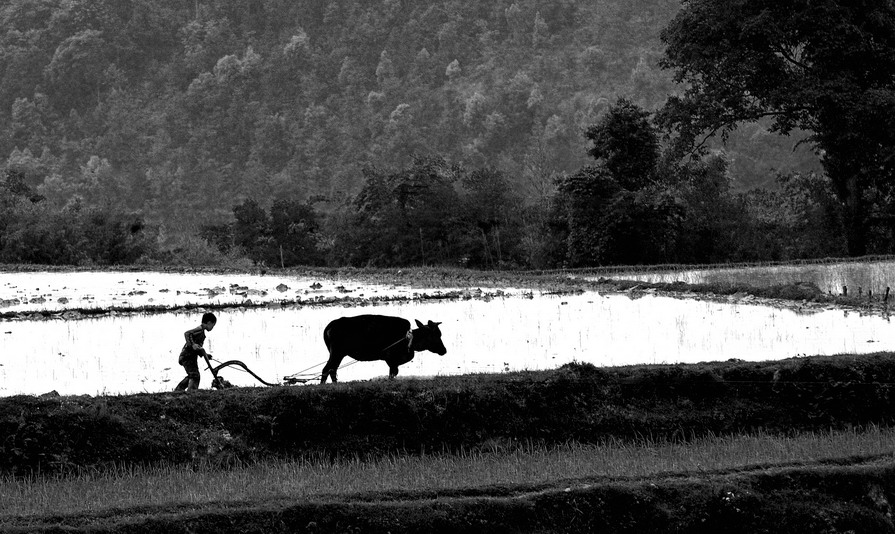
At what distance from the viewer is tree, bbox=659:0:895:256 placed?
29391 mm

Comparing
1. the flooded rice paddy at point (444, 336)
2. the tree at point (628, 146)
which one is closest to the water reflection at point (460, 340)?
the flooded rice paddy at point (444, 336)

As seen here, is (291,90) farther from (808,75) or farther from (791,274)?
(791,274)

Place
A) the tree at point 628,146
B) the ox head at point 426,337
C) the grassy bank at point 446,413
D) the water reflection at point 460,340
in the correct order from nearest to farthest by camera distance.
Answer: the grassy bank at point 446,413, the ox head at point 426,337, the water reflection at point 460,340, the tree at point 628,146

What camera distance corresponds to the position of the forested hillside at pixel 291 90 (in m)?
80.5

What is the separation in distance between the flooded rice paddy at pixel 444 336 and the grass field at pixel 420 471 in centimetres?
242

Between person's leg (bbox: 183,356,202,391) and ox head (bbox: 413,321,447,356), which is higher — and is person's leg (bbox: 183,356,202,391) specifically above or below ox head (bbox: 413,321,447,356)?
below

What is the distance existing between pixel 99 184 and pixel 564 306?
66611 mm

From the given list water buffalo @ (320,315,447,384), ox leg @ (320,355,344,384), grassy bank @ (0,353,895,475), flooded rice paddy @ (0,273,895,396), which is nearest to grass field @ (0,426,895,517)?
grassy bank @ (0,353,895,475)

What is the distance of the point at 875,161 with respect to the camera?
3136 cm

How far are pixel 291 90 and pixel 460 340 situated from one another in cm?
7744

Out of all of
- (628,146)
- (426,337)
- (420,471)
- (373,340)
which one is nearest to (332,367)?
(373,340)

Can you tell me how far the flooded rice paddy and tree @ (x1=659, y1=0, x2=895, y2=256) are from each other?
36.7 feet

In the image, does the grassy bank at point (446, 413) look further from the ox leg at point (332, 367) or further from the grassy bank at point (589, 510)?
the grassy bank at point (589, 510)

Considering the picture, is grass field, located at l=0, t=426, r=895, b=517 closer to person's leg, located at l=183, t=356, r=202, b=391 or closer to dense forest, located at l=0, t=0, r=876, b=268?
person's leg, located at l=183, t=356, r=202, b=391
